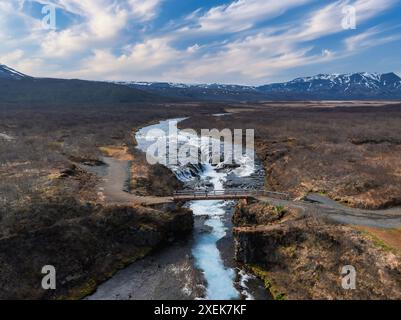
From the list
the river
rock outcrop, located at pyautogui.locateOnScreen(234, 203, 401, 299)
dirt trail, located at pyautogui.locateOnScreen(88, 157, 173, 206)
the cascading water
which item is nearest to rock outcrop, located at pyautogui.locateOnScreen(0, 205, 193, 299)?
the river

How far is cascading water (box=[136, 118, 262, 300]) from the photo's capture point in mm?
28875

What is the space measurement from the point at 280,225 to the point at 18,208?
2340 centimetres

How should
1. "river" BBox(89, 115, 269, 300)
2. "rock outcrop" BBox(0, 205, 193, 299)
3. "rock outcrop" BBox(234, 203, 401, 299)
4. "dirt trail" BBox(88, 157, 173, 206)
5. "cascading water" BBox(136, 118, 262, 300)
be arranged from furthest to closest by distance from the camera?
"dirt trail" BBox(88, 157, 173, 206)
"cascading water" BBox(136, 118, 262, 300)
"rock outcrop" BBox(0, 205, 193, 299)
"river" BBox(89, 115, 269, 300)
"rock outcrop" BBox(234, 203, 401, 299)

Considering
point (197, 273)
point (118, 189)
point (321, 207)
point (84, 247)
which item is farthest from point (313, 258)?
point (118, 189)

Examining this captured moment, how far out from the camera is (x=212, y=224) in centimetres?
4100

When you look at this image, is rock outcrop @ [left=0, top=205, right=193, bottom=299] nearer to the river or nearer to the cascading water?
the river

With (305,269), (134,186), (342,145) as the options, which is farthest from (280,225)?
(342,145)

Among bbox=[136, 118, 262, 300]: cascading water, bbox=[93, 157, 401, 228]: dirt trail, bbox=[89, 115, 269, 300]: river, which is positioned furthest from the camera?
bbox=[93, 157, 401, 228]: dirt trail

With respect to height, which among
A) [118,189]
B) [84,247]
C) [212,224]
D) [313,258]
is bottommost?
[212,224]

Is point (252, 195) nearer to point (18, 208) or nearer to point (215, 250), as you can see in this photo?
point (215, 250)

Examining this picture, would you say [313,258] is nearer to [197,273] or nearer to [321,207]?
[197,273]

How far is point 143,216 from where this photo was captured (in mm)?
36844

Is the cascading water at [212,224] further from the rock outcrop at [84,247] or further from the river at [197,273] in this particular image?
the rock outcrop at [84,247]

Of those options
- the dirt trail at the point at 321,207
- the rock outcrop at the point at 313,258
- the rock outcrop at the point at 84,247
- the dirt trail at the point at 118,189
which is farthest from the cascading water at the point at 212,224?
the dirt trail at the point at 118,189
